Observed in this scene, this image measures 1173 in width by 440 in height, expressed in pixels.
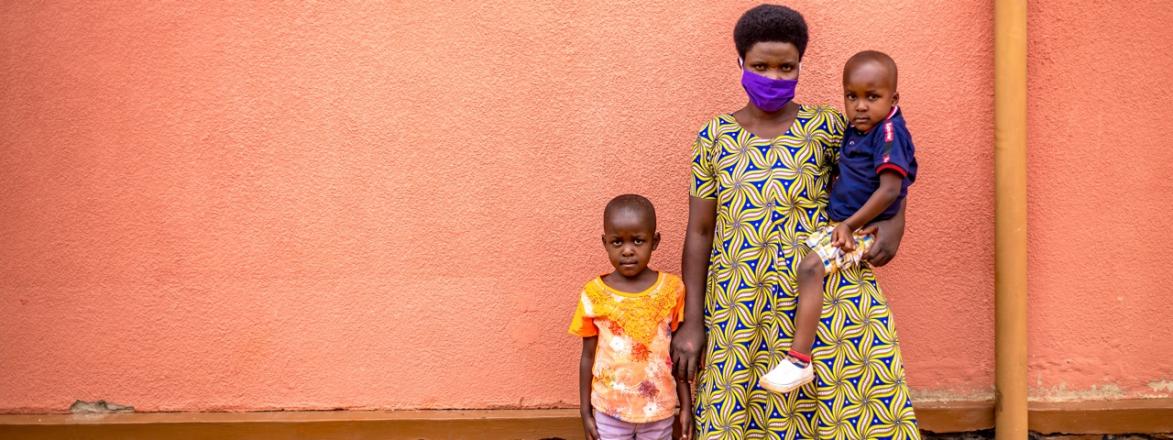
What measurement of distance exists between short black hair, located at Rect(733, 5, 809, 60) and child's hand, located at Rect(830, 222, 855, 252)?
20.0 inches

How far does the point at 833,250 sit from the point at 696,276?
0.41 m

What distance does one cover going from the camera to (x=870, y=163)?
8.19 ft

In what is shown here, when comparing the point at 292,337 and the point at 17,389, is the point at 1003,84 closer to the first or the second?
the point at 292,337

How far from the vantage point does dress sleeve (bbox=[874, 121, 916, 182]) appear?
2406 millimetres

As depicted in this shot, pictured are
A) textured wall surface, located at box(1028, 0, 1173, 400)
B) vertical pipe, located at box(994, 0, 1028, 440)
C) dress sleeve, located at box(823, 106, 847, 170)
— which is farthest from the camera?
textured wall surface, located at box(1028, 0, 1173, 400)

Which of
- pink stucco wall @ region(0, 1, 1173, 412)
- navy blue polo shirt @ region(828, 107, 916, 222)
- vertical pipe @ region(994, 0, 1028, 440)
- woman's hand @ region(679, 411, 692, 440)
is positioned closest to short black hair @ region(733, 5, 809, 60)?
navy blue polo shirt @ region(828, 107, 916, 222)

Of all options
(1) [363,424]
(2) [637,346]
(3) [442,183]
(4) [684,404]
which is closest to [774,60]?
(2) [637,346]

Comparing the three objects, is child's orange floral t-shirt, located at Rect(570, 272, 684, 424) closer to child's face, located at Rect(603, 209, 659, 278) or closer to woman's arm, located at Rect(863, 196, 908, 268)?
child's face, located at Rect(603, 209, 659, 278)

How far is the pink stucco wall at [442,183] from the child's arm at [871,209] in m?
0.98

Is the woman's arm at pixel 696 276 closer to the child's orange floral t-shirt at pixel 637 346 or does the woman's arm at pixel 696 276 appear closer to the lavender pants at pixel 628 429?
the child's orange floral t-shirt at pixel 637 346

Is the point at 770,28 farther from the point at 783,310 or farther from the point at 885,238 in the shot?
the point at 783,310

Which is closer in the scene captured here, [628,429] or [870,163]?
[870,163]

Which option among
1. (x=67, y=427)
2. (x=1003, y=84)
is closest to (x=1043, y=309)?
(x=1003, y=84)

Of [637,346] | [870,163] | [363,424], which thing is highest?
[870,163]
